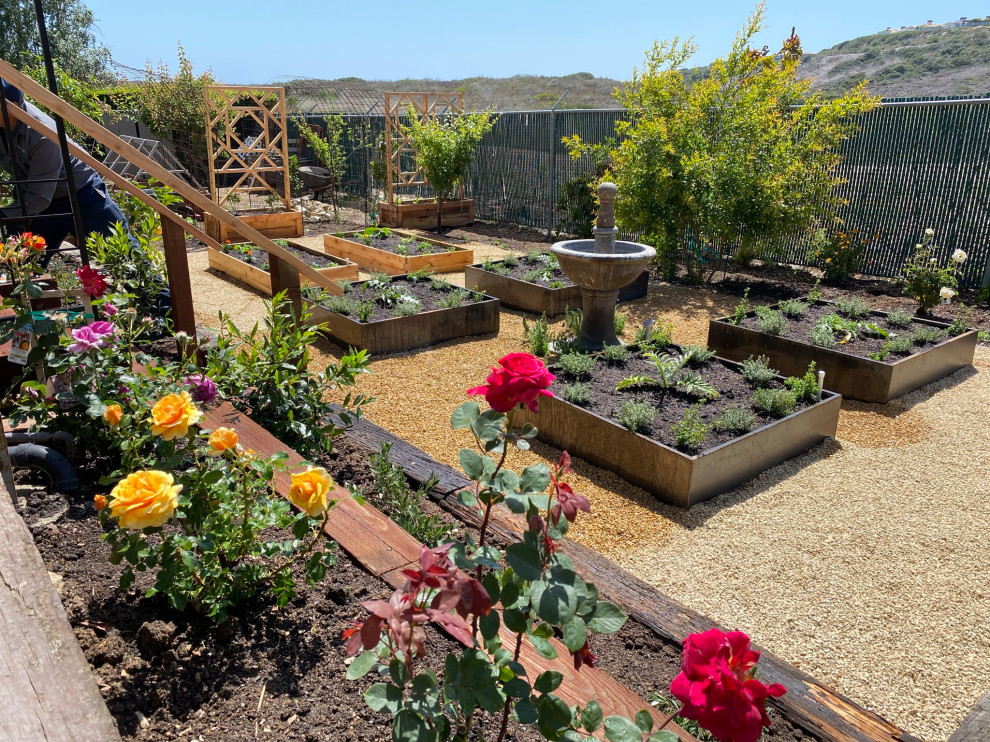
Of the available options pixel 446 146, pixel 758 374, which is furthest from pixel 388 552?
pixel 446 146

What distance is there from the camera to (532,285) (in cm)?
751

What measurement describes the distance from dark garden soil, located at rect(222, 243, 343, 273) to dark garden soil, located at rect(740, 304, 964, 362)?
4.84 m

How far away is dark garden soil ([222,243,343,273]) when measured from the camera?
28.0ft

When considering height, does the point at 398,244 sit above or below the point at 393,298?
above

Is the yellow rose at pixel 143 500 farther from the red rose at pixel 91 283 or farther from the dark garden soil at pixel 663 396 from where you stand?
the dark garden soil at pixel 663 396

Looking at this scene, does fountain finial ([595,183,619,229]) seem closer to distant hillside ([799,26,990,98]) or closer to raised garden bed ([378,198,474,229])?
raised garden bed ([378,198,474,229])

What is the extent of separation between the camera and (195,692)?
178 centimetres

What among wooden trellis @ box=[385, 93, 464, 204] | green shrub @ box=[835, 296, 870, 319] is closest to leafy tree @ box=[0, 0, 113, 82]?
wooden trellis @ box=[385, 93, 464, 204]

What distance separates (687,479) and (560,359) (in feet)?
5.27

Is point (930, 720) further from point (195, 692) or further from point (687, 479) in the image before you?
point (195, 692)

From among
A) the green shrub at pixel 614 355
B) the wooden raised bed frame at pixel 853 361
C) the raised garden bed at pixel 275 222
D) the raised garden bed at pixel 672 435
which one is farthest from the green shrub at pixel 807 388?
the raised garden bed at pixel 275 222

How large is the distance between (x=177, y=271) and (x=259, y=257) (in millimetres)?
5506

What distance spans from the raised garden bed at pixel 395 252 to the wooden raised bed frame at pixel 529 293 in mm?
975

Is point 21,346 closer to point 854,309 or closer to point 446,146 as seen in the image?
point 854,309
